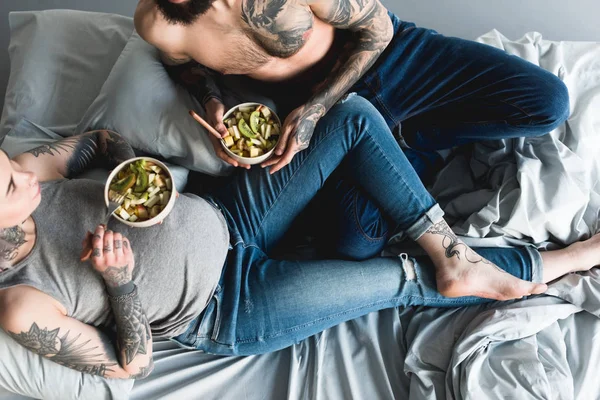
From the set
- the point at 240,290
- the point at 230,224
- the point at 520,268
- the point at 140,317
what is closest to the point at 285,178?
the point at 230,224

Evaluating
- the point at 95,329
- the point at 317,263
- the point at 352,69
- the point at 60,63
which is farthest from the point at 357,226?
A: the point at 60,63

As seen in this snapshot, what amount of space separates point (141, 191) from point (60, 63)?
30.3 inches

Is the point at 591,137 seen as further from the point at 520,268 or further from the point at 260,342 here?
the point at 260,342

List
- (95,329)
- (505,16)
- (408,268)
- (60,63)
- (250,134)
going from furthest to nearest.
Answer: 1. (505,16)
2. (60,63)
3. (408,268)
4. (250,134)
5. (95,329)

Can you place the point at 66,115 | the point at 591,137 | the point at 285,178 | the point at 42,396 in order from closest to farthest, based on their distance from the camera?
the point at 42,396
the point at 285,178
the point at 591,137
the point at 66,115

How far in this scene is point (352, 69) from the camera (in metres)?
1.18

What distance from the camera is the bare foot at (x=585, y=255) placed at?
3.92 feet

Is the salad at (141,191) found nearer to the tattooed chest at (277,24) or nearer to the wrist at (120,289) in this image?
the wrist at (120,289)

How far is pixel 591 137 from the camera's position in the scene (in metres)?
1.27

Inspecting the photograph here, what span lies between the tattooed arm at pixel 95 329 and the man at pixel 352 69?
0.35 metres

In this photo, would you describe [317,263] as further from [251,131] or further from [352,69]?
[352,69]

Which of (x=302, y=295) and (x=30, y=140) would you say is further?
(x=30, y=140)

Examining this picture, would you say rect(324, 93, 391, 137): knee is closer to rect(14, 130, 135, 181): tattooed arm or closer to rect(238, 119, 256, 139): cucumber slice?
rect(238, 119, 256, 139): cucumber slice

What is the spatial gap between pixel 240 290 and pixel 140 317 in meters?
0.24
